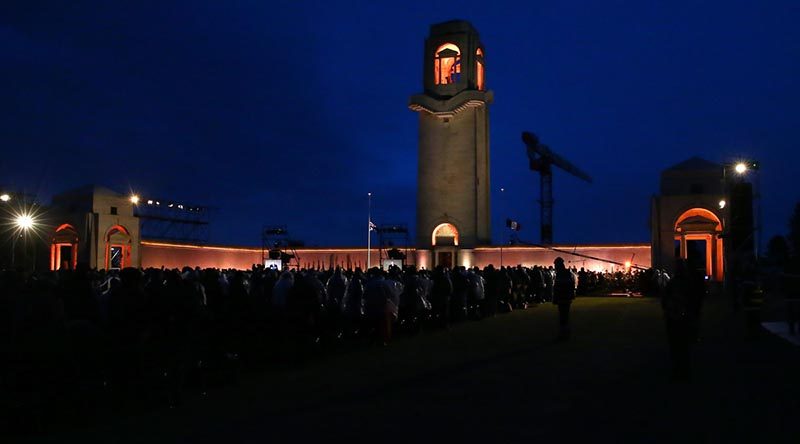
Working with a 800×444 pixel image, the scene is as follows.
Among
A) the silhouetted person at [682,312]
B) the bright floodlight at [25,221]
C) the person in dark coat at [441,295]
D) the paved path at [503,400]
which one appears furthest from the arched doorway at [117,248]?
the silhouetted person at [682,312]

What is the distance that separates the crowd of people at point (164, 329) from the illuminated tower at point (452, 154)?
32.3 meters

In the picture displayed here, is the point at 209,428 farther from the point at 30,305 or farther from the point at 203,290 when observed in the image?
the point at 203,290

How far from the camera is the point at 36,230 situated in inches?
1596

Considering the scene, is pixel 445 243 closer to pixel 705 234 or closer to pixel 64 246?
pixel 705 234

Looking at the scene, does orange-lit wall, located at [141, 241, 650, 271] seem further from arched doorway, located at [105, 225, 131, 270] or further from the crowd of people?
the crowd of people

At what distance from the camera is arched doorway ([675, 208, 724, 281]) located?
37406 mm

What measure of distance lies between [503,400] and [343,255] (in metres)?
42.5

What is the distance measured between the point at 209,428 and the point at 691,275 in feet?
23.5

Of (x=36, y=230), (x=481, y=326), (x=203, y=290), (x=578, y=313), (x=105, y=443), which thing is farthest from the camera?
(x=36, y=230)

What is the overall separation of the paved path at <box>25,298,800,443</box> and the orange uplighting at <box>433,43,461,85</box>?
40.3 meters

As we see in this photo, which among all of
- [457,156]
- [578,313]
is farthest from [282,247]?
[578,313]

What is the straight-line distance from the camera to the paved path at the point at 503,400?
6840mm

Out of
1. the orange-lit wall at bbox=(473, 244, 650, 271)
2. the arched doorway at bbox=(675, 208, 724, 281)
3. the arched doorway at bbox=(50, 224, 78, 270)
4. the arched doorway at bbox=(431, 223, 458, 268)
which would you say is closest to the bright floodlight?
the arched doorway at bbox=(50, 224, 78, 270)

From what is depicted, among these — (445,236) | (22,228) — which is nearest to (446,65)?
(445,236)
